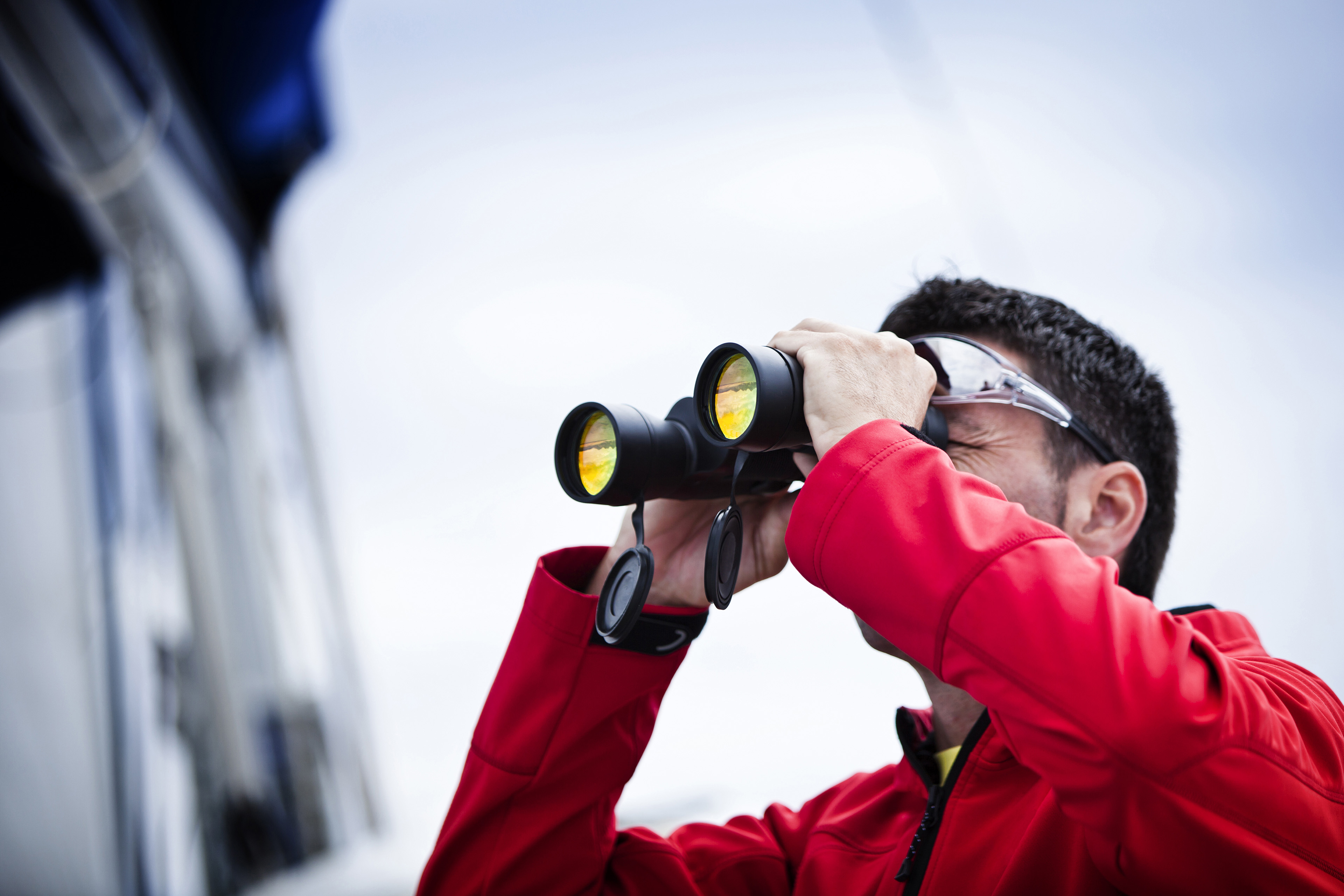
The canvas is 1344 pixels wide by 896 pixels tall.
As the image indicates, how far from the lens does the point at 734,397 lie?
68 centimetres

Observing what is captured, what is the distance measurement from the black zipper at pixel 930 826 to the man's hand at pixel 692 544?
0.83 ft

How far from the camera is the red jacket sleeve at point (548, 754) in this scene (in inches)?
34.8

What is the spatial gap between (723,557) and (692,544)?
→ 0.27 metres

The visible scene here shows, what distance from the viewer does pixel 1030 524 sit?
1.89 feet

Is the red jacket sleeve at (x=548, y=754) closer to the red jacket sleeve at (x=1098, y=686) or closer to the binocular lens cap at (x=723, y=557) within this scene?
the binocular lens cap at (x=723, y=557)

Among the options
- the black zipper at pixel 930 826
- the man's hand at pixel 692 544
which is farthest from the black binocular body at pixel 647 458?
the black zipper at pixel 930 826

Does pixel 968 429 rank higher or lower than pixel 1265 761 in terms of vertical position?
higher

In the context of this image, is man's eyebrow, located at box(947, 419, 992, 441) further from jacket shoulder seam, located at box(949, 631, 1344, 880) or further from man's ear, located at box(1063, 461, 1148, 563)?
jacket shoulder seam, located at box(949, 631, 1344, 880)

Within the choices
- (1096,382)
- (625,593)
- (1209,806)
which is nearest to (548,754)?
(625,593)

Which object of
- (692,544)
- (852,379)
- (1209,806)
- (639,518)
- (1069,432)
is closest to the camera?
(1209,806)

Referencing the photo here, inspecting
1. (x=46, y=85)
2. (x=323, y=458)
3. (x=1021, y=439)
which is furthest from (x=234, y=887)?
(x=1021, y=439)

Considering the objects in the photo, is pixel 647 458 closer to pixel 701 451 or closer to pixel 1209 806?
pixel 701 451

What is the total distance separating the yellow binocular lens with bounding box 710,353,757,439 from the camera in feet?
2.17

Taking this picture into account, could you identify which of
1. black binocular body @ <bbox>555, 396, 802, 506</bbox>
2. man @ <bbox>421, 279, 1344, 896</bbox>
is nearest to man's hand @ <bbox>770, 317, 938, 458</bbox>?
man @ <bbox>421, 279, 1344, 896</bbox>
